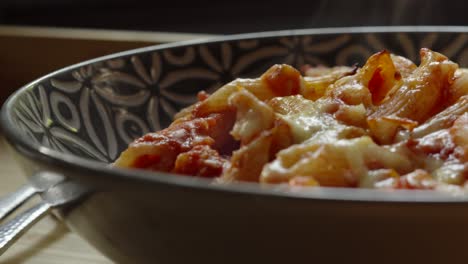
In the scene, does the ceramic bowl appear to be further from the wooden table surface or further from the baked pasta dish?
the wooden table surface

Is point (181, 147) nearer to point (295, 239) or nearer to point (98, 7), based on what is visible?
point (295, 239)

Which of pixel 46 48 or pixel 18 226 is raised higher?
pixel 46 48

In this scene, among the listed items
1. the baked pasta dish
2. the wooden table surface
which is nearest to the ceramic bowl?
the baked pasta dish

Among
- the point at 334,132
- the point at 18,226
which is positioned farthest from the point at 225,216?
the point at 18,226

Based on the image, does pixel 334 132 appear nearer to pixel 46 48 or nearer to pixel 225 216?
pixel 225 216

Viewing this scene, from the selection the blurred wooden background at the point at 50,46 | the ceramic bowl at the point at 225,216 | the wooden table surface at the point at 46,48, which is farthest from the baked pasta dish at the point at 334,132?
the blurred wooden background at the point at 50,46

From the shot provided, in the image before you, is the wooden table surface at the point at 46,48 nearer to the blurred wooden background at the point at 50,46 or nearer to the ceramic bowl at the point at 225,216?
the blurred wooden background at the point at 50,46
